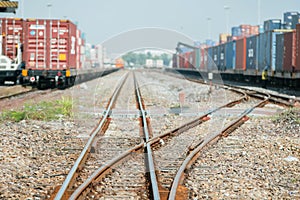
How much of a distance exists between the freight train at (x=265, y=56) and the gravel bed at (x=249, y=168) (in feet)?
27.3

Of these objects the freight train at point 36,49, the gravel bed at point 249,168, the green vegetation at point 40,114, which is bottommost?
the gravel bed at point 249,168

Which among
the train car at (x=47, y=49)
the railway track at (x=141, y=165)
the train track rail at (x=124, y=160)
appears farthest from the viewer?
the train car at (x=47, y=49)

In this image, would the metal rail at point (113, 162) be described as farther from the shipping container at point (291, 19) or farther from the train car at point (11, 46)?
the shipping container at point (291, 19)

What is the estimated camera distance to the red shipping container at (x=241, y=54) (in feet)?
113

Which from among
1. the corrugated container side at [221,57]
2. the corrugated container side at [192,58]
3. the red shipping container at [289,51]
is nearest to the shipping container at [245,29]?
the corrugated container side at [192,58]

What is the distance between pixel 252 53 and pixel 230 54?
6.63 metres

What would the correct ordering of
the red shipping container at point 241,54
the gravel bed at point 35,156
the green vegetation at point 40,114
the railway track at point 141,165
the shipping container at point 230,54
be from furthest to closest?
the shipping container at point 230,54, the red shipping container at point 241,54, the green vegetation at point 40,114, the gravel bed at point 35,156, the railway track at point 141,165

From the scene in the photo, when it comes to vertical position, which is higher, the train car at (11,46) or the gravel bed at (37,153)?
the train car at (11,46)

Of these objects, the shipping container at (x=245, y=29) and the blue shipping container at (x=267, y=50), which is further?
the shipping container at (x=245, y=29)

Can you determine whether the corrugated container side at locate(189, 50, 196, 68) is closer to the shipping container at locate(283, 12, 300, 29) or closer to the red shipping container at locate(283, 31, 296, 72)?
the shipping container at locate(283, 12, 300, 29)

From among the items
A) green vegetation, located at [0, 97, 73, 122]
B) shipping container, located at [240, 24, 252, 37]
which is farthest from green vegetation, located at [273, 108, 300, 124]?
shipping container, located at [240, 24, 252, 37]

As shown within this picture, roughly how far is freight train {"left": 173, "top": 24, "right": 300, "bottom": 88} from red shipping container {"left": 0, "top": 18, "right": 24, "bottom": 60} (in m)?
8.06

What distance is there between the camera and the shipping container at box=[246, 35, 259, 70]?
31375 millimetres

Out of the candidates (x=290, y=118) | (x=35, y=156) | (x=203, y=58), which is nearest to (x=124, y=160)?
(x=35, y=156)
